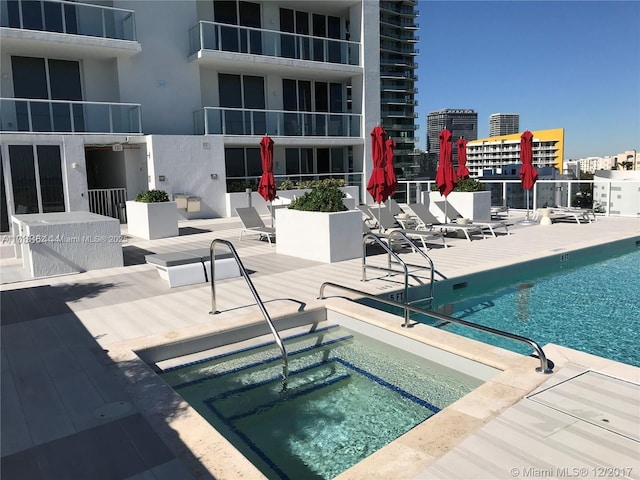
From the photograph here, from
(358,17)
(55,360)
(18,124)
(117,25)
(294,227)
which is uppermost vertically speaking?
(358,17)

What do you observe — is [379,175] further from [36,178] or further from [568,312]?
[36,178]

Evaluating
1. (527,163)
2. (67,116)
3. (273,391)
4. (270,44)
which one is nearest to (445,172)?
(527,163)

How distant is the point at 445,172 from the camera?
41.4 ft

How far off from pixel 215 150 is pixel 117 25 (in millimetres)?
4965

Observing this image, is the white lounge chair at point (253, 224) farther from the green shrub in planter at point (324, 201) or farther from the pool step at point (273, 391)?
the pool step at point (273, 391)

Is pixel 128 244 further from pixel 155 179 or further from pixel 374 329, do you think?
pixel 374 329

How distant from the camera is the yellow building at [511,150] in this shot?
389 feet

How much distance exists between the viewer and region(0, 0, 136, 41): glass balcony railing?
1448cm

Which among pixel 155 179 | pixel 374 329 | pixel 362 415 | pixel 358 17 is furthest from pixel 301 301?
pixel 358 17

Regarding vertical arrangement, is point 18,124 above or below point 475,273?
above

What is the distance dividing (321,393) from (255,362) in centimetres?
92

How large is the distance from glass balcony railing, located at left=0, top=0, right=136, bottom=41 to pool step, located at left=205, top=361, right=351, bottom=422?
14.4 m

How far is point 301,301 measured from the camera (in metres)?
6.45

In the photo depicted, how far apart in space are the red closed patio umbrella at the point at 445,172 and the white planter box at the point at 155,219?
6.96m
